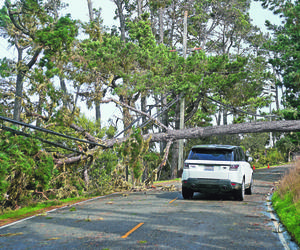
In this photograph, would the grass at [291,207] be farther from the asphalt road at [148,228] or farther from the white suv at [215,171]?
the white suv at [215,171]

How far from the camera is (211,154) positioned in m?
14.3

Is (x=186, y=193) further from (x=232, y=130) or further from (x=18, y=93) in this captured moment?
(x=232, y=130)

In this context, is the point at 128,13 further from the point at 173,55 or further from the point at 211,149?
the point at 211,149

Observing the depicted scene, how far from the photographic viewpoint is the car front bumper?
45.2ft

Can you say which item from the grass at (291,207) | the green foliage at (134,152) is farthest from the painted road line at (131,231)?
the green foliage at (134,152)

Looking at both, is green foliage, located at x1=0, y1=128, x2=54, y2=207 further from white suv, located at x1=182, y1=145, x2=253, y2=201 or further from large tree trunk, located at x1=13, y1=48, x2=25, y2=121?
white suv, located at x1=182, y1=145, x2=253, y2=201

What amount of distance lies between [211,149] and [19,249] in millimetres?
8731

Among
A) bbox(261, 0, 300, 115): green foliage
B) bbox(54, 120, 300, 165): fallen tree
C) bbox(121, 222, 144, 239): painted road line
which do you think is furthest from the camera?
bbox(261, 0, 300, 115): green foliage

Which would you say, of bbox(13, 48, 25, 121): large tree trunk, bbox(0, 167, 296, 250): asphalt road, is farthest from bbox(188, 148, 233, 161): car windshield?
bbox(13, 48, 25, 121): large tree trunk

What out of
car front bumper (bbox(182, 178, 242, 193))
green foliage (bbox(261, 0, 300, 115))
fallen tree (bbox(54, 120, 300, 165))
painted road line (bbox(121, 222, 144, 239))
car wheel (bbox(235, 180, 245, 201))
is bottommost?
painted road line (bbox(121, 222, 144, 239))

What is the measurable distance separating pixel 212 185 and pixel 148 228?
Answer: 5414mm

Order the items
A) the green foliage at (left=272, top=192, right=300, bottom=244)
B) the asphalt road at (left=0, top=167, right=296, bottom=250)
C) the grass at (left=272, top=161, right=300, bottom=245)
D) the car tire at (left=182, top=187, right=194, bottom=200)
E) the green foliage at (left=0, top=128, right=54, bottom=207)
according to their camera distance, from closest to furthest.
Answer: the asphalt road at (left=0, top=167, right=296, bottom=250) → the green foliage at (left=272, top=192, right=300, bottom=244) → the grass at (left=272, top=161, right=300, bottom=245) → the green foliage at (left=0, top=128, right=54, bottom=207) → the car tire at (left=182, top=187, right=194, bottom=200)

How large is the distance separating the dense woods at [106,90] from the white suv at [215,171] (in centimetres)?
447

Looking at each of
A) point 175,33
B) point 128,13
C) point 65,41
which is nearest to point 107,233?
point 65,41
